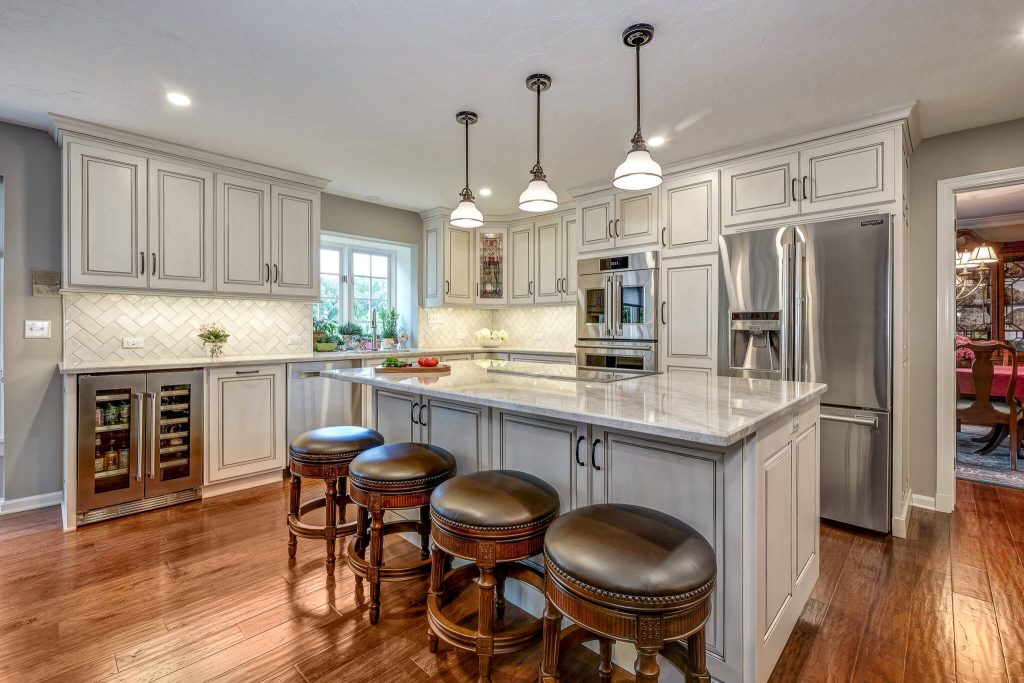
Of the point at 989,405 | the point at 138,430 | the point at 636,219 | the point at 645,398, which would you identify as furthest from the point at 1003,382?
the point at 138,430

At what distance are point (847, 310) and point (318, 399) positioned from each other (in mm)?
3980

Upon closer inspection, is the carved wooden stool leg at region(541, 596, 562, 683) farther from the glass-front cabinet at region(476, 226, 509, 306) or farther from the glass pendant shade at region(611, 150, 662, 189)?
the glass-front cabinet at region(476, 226, 509, 306)

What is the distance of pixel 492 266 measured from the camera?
562 cm

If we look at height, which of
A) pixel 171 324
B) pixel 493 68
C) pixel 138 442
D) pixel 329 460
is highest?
pixel 493 68

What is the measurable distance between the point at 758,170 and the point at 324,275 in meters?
4.08

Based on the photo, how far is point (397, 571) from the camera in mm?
2016

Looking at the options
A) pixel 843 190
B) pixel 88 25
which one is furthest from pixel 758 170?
pixel 88 25

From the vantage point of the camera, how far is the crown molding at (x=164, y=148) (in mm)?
3010

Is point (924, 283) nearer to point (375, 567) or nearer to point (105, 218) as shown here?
point (375, 567)

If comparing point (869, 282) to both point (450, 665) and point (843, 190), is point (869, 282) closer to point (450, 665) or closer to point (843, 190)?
point (843, 190)

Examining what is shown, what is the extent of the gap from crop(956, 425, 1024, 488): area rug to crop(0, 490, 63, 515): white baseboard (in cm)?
682

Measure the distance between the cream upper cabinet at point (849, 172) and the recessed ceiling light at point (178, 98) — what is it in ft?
12.7

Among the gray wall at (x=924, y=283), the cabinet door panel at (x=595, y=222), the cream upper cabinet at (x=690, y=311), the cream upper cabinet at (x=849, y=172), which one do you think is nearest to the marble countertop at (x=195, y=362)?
the cabinet door panel at (x=595, y=222)

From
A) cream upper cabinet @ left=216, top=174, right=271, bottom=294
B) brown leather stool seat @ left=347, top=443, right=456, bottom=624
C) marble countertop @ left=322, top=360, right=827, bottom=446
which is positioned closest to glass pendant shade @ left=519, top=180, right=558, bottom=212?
marble countertop @ left=322, top=360, right=827, bottom=446
